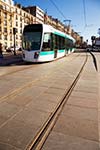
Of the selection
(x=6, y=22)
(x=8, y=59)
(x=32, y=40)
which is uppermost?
(x=6, y=22)

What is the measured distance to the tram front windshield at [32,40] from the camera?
1627 centimetres

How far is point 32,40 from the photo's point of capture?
16.5 metres

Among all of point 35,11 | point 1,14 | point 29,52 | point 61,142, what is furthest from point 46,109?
point 35,11

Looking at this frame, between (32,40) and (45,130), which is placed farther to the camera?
(32,40)

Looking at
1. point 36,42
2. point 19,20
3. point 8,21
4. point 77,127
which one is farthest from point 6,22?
point 77,127

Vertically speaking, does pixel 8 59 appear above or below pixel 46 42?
below

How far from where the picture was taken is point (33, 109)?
17.1ft

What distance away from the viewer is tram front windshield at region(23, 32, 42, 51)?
53.4 ft

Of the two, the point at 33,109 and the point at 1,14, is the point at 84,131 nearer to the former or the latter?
the point at 33,109

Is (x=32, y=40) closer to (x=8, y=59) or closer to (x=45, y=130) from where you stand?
(x=8, y=59)

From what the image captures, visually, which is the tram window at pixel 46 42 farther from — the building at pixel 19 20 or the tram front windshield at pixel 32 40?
the building at pixel 19 20

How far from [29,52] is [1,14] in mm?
52765

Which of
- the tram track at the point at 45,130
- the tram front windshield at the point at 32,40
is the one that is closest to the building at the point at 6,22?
the tram front windshield at the point at 32,40

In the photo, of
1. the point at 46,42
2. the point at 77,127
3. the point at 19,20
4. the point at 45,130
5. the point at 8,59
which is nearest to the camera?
the point at 45,130
